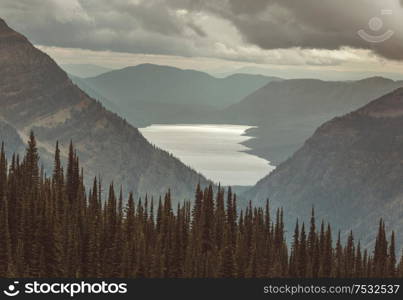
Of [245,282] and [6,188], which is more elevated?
[6,188]

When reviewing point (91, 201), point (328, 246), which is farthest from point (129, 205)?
point (328, 246)

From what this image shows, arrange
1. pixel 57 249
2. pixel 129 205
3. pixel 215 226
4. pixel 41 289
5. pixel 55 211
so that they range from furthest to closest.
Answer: pixel 215 226
pixel 129 205
pixel 55 211
pixel 57 249
pixel 41 289

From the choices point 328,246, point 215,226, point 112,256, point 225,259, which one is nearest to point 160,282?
point 112,256

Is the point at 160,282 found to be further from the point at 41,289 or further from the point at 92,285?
the point at 41,289

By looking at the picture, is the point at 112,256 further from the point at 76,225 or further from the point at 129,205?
the point at 129,205

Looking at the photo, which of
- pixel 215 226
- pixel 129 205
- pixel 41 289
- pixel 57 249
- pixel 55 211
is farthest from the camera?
pixel 215 226

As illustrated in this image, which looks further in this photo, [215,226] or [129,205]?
[215,226]
